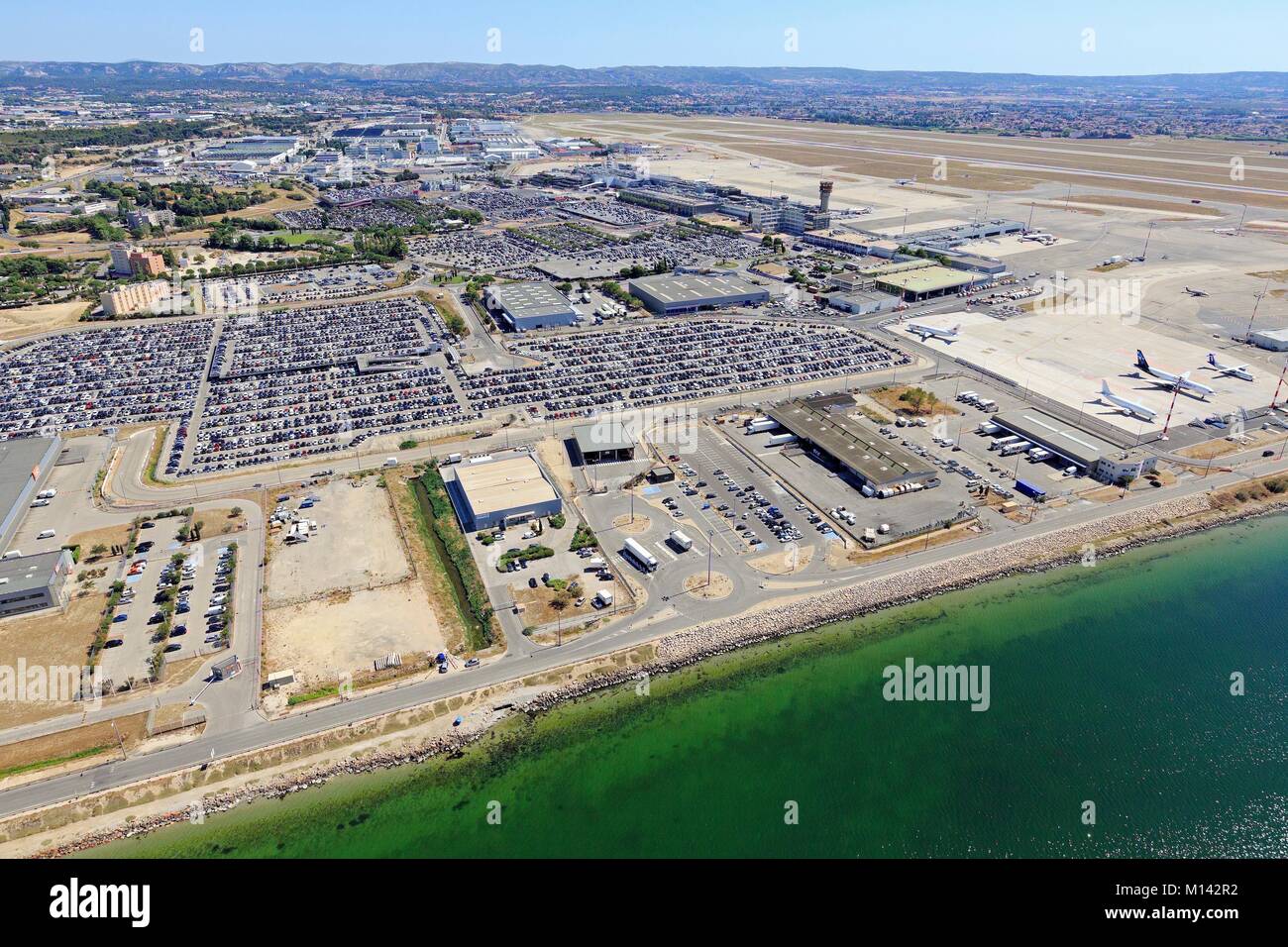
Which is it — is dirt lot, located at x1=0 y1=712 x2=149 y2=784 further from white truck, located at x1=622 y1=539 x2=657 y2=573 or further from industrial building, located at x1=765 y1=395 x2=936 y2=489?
industrial building, located at x1=765 y1=395 x2=936 y2=489

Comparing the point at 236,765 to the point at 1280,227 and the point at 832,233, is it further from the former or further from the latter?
the point at 1280,227

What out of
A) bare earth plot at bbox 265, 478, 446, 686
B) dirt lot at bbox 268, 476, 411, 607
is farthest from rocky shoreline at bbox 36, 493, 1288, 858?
dirt lot at bbox 268, 476, 411, 607

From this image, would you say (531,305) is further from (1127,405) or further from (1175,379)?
(1175,379)

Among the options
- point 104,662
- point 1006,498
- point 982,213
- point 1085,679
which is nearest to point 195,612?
point 104,662

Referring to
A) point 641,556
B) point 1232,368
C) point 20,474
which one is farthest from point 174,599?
point 1232,368

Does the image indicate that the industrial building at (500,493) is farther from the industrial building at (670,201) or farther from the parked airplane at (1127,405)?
the industrial building at (670,201)
